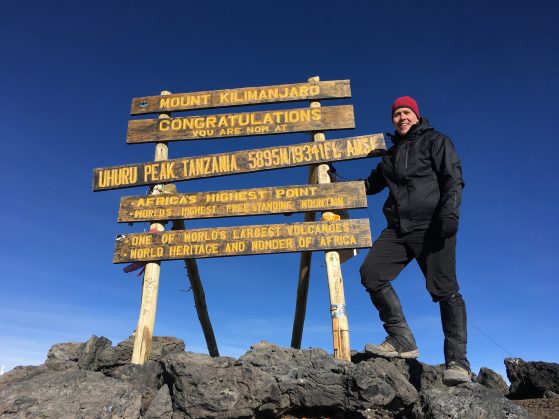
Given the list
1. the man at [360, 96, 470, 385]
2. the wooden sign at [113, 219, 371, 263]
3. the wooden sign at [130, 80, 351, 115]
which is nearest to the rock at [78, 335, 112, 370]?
the wooden sign at [113, 219, 371, 263]

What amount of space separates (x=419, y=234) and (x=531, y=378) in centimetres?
321

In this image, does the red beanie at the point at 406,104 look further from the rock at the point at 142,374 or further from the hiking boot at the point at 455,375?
the rock at the point at 142,374

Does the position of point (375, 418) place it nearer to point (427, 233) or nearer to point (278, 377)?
point (278, 377)

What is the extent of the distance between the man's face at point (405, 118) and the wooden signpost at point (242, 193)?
5.44ft

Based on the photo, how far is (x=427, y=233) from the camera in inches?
210

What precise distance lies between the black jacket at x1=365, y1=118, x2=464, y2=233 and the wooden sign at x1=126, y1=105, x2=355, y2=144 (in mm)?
2450

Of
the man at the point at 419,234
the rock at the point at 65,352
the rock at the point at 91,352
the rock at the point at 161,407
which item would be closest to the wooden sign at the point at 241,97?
the man at the point at 419,234

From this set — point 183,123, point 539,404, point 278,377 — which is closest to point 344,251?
point 278,377

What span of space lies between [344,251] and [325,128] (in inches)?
95.4

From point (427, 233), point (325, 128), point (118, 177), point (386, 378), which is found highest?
point (325, 128)

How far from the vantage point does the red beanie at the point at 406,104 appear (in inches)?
233

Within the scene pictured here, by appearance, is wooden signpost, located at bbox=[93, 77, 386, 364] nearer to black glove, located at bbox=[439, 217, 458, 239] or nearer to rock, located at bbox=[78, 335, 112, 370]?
rock, located at bbox=[78, 335, 112, 370]

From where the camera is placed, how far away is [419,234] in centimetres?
538

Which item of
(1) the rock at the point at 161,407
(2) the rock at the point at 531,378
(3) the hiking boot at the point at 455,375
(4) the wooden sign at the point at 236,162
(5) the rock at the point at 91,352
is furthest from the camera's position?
(4) the wooden sign at the point at 236,162
